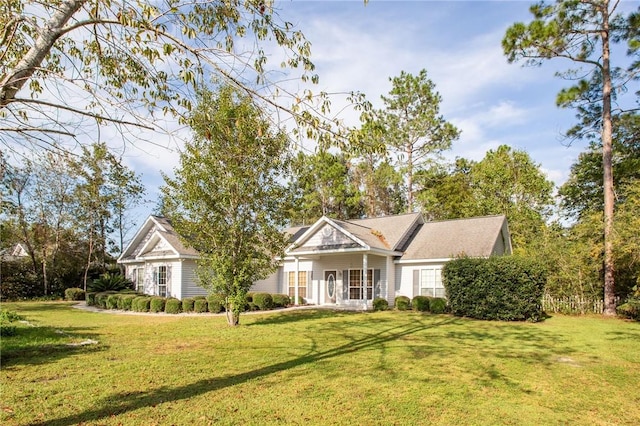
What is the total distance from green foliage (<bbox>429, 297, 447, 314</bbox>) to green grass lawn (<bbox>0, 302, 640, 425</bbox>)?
16.4 ft

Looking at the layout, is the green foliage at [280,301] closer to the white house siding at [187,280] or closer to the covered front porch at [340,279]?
the covered front porch at [340,279]

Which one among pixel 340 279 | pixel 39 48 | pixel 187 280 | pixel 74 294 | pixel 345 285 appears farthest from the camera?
pixel 74 294

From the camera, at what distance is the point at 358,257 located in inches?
867

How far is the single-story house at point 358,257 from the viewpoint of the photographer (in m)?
20.1

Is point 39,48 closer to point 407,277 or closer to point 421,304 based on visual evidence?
point 421,304

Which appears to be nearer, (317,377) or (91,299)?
(317,377)

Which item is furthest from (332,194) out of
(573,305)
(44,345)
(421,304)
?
(44,345)

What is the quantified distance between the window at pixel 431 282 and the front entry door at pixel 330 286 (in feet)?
17.1

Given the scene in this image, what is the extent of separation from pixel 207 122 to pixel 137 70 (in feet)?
4.01

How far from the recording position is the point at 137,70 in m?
5.16

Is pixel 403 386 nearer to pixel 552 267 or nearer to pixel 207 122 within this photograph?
pixel 207 122

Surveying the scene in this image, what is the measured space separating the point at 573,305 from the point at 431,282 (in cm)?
647

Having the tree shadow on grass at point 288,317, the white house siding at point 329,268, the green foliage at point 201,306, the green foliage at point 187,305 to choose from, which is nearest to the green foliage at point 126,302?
the green foliage at point 187,305

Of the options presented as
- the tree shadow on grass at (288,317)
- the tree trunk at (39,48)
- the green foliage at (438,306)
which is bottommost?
the tree shadow on grass at (288,317)
